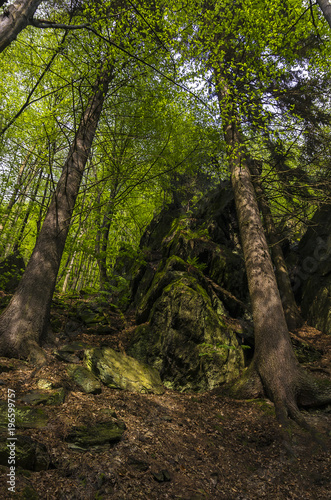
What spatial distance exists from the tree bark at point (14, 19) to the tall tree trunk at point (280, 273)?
6.68 meters

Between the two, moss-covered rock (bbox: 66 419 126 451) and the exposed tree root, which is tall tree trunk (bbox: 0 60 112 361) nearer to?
moss-covered rock (bbox: 66 419 126 451)

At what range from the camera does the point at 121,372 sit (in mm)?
4922

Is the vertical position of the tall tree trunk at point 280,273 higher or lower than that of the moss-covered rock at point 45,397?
higher

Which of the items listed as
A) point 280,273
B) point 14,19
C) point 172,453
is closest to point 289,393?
point 172,453

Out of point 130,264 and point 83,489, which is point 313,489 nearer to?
point 83,489

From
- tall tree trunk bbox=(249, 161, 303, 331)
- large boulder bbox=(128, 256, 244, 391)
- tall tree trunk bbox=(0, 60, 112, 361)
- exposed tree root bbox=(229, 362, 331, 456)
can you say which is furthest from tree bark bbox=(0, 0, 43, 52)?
tall tree trunk bbox=(249, 161, 303, 331)

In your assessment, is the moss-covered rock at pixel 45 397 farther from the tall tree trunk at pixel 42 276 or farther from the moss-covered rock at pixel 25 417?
the tall tree trunk at pixel 42 276

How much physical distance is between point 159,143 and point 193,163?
1.76 metres

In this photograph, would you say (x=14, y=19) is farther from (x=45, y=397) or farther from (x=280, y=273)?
(x=280, y=273)

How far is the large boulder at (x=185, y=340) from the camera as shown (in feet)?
18.6

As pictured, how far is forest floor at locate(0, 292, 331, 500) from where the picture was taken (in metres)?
2.46

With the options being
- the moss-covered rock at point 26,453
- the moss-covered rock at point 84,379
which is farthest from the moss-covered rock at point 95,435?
the moss-covered rock at point 84,379

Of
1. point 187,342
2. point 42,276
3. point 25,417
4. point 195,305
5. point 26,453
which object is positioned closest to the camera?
point 26,453

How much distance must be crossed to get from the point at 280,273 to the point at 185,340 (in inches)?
214
